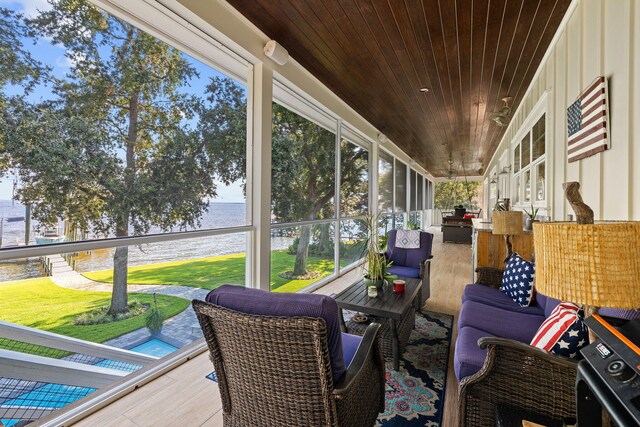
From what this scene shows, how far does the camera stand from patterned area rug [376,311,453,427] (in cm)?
174

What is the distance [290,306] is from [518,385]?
1.19 metres

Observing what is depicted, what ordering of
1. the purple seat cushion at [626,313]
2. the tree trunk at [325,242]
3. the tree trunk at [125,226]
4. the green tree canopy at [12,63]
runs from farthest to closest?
the tree trunk at [325,242] < the tree trunk at [125,226] < the green tree canopy at [12,63] < the purple seat cushion at [626,313]

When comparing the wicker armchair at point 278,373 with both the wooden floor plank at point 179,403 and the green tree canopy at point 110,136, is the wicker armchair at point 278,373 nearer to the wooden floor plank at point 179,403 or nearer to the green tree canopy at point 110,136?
the wooden floor plank at point 179,403

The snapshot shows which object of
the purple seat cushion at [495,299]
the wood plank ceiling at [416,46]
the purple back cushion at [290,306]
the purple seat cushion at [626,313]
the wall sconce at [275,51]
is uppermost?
the wood plank ceiling at [416,46]

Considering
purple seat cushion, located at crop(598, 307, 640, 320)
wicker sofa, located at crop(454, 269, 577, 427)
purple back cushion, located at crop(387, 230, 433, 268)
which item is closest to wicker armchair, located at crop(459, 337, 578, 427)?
wicker sofa, located at crop(454, 269, 577, 427)

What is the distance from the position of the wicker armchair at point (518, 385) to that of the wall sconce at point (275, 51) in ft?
9.75

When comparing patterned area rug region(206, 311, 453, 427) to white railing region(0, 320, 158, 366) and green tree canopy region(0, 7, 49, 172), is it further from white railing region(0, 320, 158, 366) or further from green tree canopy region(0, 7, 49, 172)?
green tree canopy region(0, 7, 49, 172)

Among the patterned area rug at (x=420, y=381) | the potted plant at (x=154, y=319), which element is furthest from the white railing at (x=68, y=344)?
the patterned area rug at (x=420, y=381)

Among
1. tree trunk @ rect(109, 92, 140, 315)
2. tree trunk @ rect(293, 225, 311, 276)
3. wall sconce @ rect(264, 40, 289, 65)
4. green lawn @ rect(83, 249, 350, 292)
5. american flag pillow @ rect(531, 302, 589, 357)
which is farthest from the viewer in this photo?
tree trunk @ rect(293, 225, 311, 276)

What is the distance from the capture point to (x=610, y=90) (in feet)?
5.74

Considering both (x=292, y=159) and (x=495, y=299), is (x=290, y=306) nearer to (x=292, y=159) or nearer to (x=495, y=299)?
(x=495, y=299)

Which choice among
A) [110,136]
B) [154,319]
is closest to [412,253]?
[154,319]

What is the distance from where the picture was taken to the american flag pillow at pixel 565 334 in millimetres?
1311

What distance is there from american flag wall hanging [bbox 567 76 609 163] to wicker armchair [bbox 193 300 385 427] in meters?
2.10
